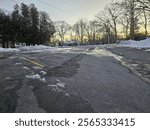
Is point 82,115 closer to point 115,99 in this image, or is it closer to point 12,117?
point 12,117

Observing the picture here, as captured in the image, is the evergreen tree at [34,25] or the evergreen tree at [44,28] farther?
the evergreen tree at [44,28]

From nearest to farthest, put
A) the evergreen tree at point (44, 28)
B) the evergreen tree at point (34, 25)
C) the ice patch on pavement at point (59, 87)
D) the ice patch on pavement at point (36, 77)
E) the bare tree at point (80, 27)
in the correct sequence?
1. the ice patch on pavement at point (59, 87)
2. the ice patch on pavement at point (36, 77)
3. the evergreen tree at point (34, 25)
4. the evergreen tree at point (44, 28)
5. the bare tree at point (80, 27)

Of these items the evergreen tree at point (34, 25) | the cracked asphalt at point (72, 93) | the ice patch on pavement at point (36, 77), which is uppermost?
the evergreen tree at point (34, 25)

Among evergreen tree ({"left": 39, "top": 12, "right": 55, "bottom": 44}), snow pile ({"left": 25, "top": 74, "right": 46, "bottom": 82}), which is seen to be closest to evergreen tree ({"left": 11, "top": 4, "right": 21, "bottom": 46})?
evergreen tree ({"left": 39, "top": 12, "right": 55, "bottom": 44})

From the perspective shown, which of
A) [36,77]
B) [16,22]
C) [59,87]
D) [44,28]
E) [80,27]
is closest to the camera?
[59,87]

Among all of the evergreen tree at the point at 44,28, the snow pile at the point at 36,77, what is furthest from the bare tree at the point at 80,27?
the snow pile at the point at 36,77

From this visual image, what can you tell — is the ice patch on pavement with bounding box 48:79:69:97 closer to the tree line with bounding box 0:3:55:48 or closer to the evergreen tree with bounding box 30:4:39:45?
the tree line with bounding box 0:3:55:48

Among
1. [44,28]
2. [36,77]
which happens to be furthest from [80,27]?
[36,77]

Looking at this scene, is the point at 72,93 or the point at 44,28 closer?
the point at 72,93

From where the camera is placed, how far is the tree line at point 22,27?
7531cm

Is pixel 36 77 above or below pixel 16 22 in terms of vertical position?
below

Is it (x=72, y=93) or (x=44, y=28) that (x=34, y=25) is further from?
(x=72, y=93)

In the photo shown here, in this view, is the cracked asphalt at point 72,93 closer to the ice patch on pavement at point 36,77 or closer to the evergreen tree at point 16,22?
the ice patch on pavement at point 36,77

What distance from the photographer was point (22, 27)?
80562 millimetres
